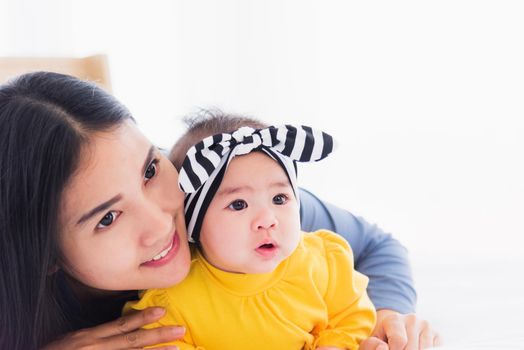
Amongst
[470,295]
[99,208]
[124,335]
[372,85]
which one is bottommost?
[470,295]

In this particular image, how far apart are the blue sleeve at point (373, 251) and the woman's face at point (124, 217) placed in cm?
47

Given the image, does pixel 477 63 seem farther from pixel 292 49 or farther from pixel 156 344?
pixel 156 344

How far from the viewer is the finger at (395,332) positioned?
3.87 ft

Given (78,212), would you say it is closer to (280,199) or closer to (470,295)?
(280,199)

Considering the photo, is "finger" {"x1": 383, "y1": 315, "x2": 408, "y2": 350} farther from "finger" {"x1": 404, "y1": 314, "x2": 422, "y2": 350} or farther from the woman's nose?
the woman's nose

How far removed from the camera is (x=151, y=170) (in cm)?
111

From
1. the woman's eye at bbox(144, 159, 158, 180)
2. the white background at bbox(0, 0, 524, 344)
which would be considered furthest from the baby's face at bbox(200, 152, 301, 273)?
the white background at bbox(0, 0, 524, 344)

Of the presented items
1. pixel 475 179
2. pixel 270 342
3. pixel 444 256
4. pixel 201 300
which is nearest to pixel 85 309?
pixel 201 300

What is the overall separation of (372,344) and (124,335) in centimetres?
45

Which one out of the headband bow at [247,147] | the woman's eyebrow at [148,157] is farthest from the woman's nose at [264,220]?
the woman's eyebrow at [148,157]

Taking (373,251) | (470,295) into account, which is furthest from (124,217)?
(470,295)

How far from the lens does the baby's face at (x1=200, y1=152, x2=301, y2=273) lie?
106 centimetres

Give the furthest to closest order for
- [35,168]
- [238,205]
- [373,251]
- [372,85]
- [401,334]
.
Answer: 1. [372,85]
2. [373,251]
3. [401,334]
4. [238,205]
5. [35,168]

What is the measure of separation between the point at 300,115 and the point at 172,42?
749mm
